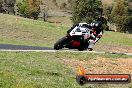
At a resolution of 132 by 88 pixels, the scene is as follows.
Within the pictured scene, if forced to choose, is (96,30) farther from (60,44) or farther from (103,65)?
(103,65)

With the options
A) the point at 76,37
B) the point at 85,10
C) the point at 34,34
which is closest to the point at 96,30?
the point at 76,37

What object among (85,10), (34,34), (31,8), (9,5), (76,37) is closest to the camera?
(76,37)

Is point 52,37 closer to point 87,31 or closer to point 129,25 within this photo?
point 87,31

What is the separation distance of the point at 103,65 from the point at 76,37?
5.00 metres

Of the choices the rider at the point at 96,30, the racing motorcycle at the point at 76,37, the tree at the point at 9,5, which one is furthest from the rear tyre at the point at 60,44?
the tree at the point at 9,5

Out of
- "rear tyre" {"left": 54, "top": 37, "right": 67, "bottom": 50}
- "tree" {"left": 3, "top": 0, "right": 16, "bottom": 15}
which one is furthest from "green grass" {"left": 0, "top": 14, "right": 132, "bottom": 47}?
"tree" {"left": 3, "top": 0, "right": 16, "bottom": 15}

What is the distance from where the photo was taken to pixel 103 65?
24.3 m

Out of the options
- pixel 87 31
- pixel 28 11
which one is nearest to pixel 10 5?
pixel 28 11

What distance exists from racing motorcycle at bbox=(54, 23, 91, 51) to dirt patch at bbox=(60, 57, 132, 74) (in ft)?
8.93

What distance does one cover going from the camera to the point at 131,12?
458 ft

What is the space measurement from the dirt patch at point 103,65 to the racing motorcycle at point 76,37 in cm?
272

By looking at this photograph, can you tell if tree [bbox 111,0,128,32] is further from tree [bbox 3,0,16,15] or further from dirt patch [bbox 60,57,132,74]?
dirt patch [bbox 60,57,132,74]

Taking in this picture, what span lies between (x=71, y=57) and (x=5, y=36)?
25.7 m

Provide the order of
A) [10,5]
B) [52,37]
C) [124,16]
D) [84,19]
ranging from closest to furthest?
[52,37]
[84,19]
[124,16]
[10,5]
